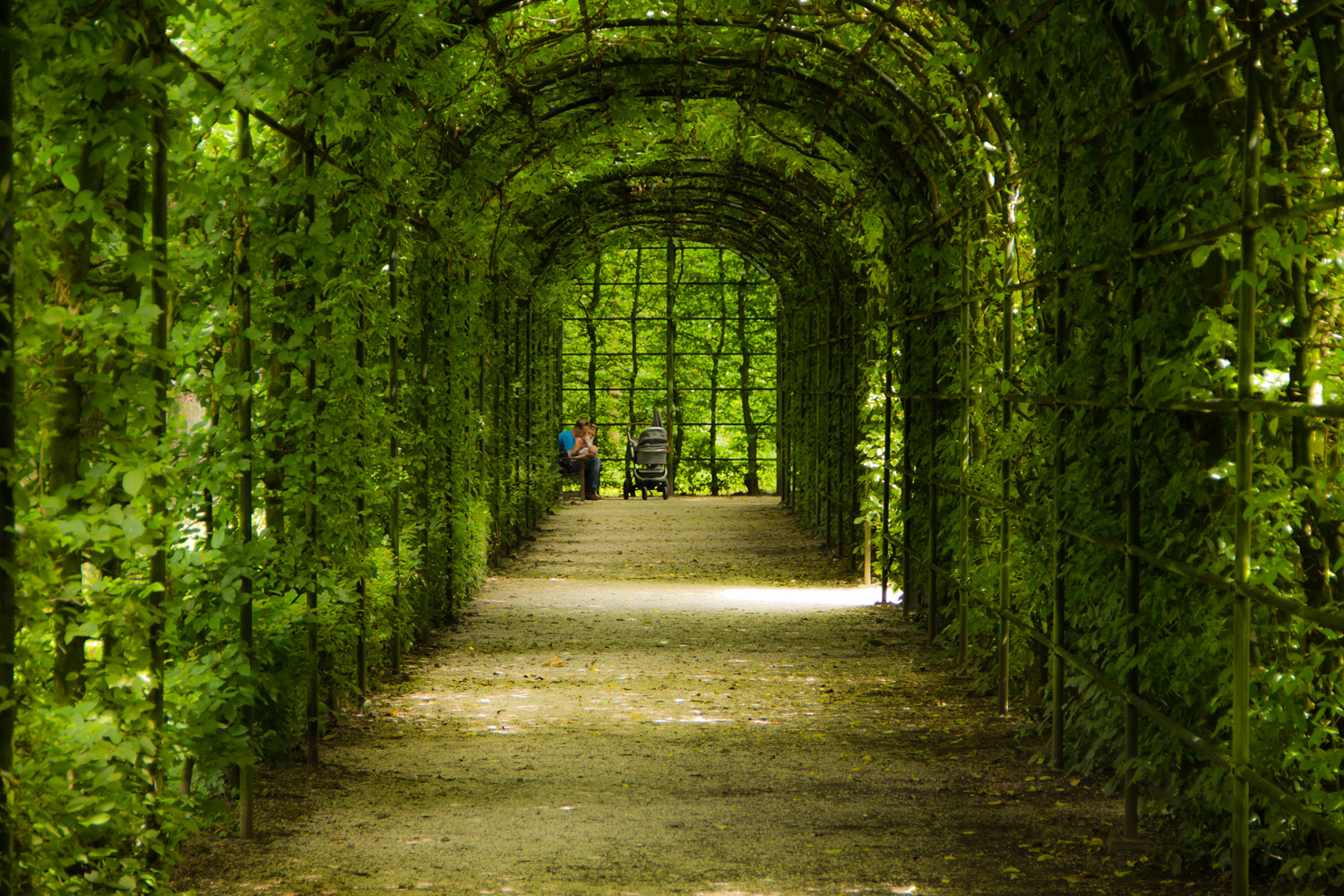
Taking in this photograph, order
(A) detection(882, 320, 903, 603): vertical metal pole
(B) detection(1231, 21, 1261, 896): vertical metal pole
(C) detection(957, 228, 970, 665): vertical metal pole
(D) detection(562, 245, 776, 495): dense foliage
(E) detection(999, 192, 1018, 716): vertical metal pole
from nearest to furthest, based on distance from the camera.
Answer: (B) detection(1231, 21, 1261, 896): vertical metal pole
(E) detection(999, 192, 1018, 716): vertical metal pole
(C) detection(957, 228, 970, 665): vertical metal pole
(A) detection(882, 320, 903, 603): vertical metal pole
(D) detection(562, 245, 776, 495): dense foliage

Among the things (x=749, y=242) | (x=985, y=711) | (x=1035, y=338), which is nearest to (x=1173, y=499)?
(x=1035, y=338)

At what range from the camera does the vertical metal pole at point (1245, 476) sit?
3135mm

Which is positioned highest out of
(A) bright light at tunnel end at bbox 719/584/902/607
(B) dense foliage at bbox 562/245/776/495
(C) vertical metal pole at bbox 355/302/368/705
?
(B) dense foliage at bbox 562/245/776/495

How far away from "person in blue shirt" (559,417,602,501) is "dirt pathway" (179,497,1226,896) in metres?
11.8

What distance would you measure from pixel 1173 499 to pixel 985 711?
2.81 meters

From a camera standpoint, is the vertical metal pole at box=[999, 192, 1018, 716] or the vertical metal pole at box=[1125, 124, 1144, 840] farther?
the vertical metal pole at box=[999, 192, 1018, 716]

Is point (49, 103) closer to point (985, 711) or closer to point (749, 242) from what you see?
point (985, 711)

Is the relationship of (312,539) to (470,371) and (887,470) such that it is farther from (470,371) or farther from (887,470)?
(887,470)

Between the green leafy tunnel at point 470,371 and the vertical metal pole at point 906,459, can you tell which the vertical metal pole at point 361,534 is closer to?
the green leafy tunnel at point 470,371

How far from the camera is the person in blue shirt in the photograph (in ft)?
68.4

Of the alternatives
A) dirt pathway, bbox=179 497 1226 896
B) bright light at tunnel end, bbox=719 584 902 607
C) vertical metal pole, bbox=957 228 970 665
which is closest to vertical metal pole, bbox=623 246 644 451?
bright light at tunnel end, bbox=719 584 902 607

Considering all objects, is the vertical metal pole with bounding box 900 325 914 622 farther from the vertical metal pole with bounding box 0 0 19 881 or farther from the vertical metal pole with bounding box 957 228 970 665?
the vertical metal pole with bounding box 0 0 19 881

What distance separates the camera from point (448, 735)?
229 inches

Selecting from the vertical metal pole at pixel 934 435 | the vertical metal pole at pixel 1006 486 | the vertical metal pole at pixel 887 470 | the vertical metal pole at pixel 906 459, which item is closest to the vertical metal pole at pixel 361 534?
the vertical metal pole at pixel 1006 486
